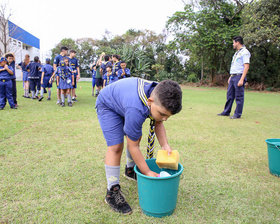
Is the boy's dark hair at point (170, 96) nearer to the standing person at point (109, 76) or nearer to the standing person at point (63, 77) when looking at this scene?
the standing person at point (63, 77)

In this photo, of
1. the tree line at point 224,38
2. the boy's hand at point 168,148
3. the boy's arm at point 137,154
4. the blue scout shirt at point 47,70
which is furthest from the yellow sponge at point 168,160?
the tree line at point 224,38

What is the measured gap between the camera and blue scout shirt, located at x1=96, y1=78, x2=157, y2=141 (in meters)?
1.89

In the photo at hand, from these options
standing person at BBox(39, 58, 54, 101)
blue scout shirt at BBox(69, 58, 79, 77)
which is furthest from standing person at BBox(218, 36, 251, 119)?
standing person at BBox(39, 58, 54, 101)

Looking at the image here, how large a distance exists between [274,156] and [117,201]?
81.3 inches

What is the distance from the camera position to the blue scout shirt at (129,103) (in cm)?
189

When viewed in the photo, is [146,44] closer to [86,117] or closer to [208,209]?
[86,117]

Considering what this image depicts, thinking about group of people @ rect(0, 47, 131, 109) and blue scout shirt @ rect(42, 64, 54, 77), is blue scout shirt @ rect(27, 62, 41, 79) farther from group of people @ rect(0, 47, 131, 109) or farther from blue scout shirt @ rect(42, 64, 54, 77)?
blue scout shirt @ rect(42, 64, 54, 77)

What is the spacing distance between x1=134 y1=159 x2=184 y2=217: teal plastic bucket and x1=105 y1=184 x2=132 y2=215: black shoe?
0.16 m

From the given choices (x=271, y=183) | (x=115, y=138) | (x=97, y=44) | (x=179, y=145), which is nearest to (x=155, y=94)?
(x=115, y=138)

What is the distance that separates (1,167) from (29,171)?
0.43 meters

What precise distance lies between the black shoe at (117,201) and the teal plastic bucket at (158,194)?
0.16m

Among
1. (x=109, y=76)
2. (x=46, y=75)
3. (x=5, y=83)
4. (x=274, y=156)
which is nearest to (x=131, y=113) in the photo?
(x=274, y=156)

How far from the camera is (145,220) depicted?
2.07 meters

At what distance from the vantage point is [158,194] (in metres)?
2.02
